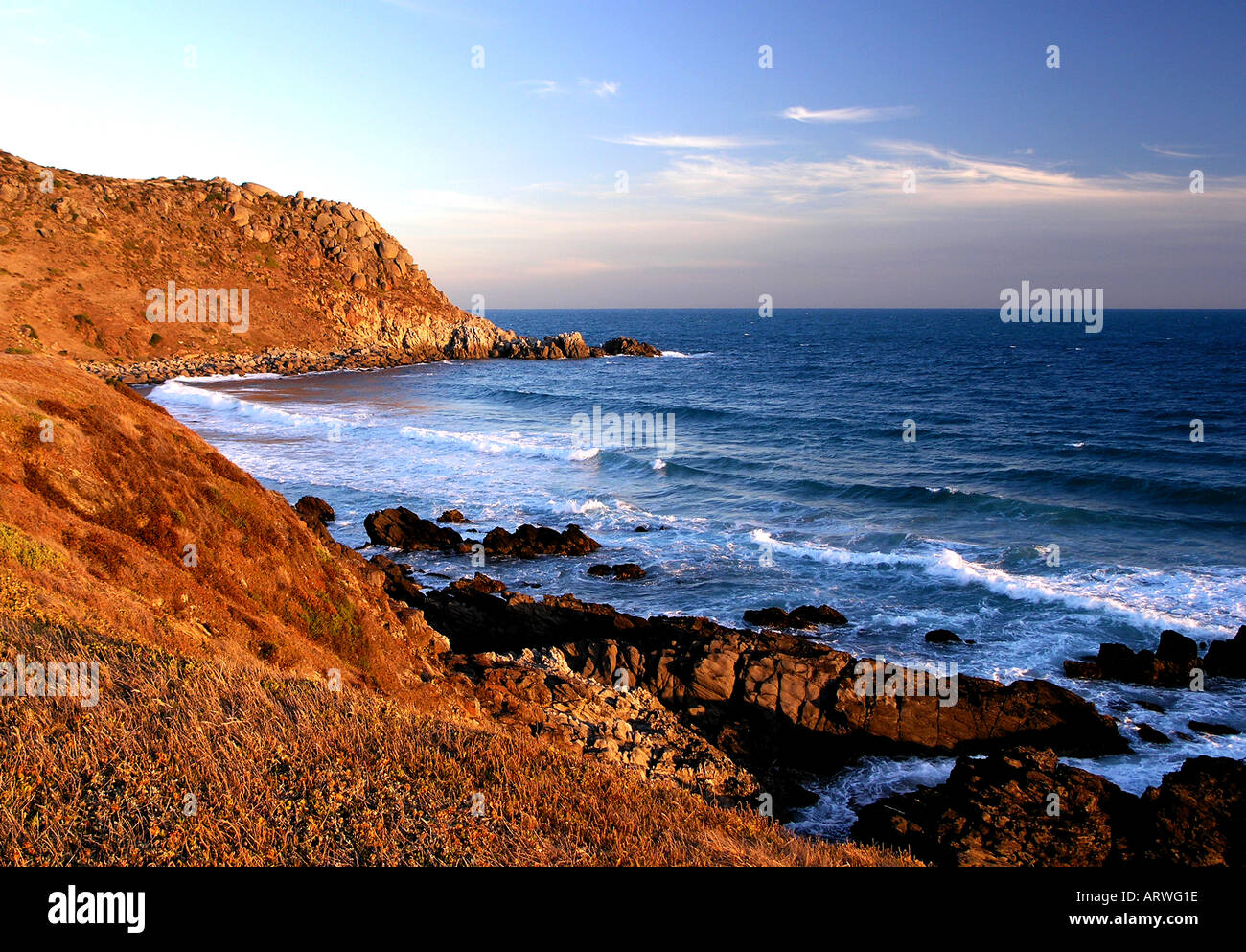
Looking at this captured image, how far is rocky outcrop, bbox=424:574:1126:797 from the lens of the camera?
42.7 feet

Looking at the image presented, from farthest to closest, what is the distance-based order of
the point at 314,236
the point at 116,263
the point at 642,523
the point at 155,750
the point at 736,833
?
the point at 314,236
the point at 116,263
the point at 642,523
the point at 736,833
the point at 155,750

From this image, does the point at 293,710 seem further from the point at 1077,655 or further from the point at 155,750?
the point at 1077,655

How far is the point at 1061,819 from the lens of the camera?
970 centimetres

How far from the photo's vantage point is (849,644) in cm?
1744

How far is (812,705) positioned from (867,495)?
18.9m

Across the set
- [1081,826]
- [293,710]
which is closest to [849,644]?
[1081,826]

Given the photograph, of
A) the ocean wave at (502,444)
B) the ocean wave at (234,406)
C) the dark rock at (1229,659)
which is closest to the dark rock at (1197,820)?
the dark rock at (1229,659)

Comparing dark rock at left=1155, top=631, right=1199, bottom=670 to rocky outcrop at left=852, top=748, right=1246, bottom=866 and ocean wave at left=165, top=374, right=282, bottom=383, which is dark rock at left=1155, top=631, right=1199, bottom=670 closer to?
rocky outcrop at left=852, top=748, right=1246, bottom=866

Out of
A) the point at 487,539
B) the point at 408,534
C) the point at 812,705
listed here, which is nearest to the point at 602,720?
the point at 812,705

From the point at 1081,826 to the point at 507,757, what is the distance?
24.4 ft

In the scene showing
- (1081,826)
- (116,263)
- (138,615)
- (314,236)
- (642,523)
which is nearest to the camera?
(138,615)
